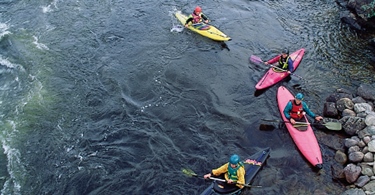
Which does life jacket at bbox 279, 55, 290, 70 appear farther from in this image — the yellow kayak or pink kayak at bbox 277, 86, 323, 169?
the yellow kayak

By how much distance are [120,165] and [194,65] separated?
6.08 m

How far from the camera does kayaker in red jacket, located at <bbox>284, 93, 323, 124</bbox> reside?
1100 cm

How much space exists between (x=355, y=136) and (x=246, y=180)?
409 centimetres

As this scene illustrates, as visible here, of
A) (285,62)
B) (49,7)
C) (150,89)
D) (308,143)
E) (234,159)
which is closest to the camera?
(234,159)

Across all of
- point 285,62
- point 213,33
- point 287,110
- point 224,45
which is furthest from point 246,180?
point 213,33

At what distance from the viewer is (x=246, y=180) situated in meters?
9.53

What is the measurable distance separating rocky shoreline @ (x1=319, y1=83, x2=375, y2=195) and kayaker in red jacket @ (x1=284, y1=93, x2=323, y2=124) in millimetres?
748

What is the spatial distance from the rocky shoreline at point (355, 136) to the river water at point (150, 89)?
1.60 feet

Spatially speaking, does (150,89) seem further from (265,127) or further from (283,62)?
(283,62)

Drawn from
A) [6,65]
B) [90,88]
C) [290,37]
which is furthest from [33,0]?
[290,37]

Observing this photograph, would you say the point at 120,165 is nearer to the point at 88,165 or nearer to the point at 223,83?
the point at 88,165

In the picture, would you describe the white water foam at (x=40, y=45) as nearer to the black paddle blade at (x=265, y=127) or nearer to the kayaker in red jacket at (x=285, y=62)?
the black paddle blade at (x=265, y=127)

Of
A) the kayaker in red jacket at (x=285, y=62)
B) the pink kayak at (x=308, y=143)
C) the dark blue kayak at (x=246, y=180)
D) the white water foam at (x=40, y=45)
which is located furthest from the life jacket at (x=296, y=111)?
the white water foam at (x=40, y=45)

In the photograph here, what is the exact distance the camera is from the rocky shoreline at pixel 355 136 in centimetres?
945
